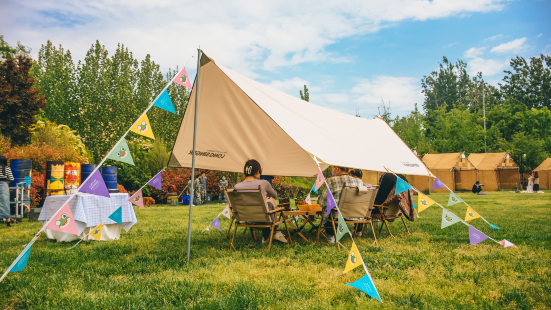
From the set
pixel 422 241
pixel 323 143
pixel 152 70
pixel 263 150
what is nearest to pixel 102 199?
pixel 263 150

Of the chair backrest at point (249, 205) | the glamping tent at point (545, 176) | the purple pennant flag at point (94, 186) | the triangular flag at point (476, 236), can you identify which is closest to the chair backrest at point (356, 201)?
the chair backrest at point (249, 205)

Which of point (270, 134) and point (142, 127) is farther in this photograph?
point (270, 134)

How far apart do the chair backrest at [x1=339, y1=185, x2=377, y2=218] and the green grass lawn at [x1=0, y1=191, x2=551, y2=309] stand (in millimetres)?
462

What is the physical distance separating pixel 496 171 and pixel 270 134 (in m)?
24.3

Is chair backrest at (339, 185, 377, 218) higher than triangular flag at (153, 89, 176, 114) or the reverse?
the reverse

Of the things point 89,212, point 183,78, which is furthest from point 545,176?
point 89,212

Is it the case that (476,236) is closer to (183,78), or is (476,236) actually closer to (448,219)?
(448,219)

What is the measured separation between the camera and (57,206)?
5109mm

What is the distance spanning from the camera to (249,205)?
179 inches

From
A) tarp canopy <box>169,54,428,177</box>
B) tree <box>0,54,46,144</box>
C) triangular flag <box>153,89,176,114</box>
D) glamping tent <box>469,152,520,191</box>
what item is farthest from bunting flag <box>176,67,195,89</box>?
glamping tent <box>469,152,520,191</box>

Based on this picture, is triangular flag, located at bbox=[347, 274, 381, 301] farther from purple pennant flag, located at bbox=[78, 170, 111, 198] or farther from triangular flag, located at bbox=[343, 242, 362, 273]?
purple pennant flag, located at bbox=[78, 170, 111, 198]

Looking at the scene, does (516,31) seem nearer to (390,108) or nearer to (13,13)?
(390,108)

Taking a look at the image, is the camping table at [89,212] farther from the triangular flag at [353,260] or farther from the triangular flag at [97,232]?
the triangular flag at [353,260]

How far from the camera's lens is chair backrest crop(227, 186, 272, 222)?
14.6 ft
